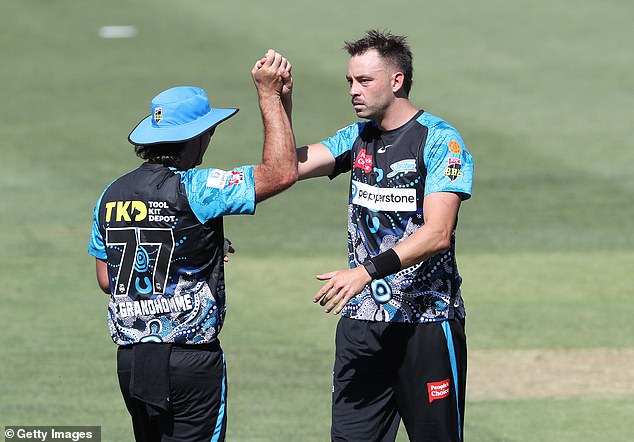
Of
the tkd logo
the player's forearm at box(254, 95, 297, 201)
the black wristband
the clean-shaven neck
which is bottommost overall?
the black wristband

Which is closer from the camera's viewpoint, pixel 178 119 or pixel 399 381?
pixel 178 119

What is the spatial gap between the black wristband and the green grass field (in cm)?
299

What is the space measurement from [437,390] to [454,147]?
1322 mm

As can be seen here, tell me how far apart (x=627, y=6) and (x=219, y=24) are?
27.9 ft

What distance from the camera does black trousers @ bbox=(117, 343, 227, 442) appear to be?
5.95m

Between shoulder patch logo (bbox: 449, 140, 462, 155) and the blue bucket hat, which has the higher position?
the blue bucket hat

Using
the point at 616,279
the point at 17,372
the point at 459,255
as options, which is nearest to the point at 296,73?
the point at 459,255

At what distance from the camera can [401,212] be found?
258 inches

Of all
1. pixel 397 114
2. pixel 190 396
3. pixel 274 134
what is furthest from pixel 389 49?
pixel 190 396

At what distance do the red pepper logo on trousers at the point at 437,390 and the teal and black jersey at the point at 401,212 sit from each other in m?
0.35

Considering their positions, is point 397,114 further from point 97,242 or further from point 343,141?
point 97,242

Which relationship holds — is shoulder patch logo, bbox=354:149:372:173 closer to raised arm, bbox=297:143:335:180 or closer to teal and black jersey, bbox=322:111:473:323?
teal and black jersey, bbox=322:111:473:323

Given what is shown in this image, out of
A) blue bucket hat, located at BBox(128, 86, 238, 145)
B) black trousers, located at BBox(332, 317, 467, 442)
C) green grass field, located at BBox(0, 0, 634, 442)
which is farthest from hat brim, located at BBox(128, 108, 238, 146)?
green grass field, located at BBox(0, 0, 634, 442)

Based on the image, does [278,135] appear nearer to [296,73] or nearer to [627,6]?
[296,73]
